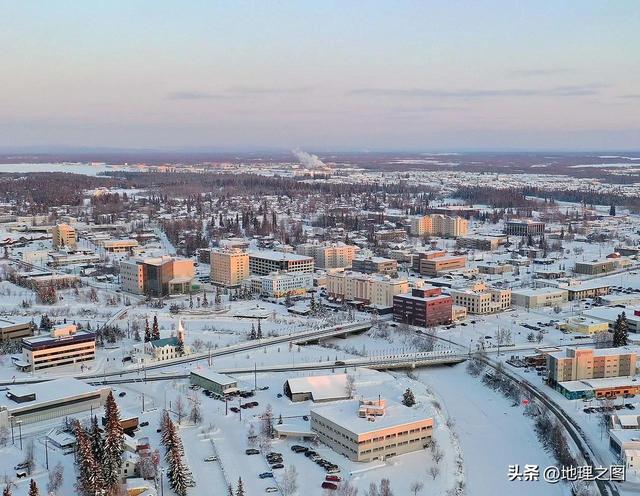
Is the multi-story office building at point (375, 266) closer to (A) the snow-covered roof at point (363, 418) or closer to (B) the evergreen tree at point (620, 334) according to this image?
(B) the evergreen tree at point (620, 334)

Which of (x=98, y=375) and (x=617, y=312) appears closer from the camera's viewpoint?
(x=98, y=375)

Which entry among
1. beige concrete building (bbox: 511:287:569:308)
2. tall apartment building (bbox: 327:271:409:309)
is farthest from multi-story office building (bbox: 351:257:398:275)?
beige concrete building (bbox: 511:287:569:308)

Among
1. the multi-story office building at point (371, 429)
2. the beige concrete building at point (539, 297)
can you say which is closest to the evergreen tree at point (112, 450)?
the multi-story office building at point (371, 429)

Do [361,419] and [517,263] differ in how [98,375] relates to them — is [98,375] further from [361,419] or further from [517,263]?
[517,263]

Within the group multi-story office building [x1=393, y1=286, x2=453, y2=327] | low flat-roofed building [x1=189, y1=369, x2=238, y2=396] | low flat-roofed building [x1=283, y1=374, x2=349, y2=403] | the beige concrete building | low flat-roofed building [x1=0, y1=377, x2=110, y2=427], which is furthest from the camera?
the beige concrete building

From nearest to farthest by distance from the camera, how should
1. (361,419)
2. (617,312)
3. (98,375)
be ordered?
(361,419) → (98,375) → (617,312)

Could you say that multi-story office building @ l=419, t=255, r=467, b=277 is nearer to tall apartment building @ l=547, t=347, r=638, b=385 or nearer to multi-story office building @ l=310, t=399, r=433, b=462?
tall apartment building @ l=547, t=347, r=638, b=385

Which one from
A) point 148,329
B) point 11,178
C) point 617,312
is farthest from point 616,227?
point 11,178
